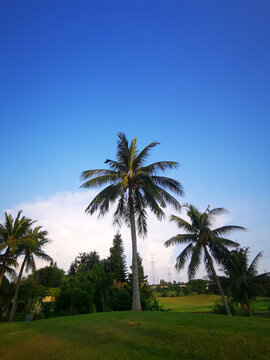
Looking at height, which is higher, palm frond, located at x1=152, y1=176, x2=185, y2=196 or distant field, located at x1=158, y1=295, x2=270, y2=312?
palm frond, located at x1=152, y1=176, x2=185, y2=196

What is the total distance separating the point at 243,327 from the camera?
5047 mm

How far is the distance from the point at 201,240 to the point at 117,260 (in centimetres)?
2809

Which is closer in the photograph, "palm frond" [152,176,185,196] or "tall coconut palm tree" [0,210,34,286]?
"palm frond" [152,176,185,196]

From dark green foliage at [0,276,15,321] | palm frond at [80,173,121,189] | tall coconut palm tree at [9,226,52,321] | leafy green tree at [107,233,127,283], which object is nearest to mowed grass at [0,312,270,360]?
palm frond at [80,173,121,189]

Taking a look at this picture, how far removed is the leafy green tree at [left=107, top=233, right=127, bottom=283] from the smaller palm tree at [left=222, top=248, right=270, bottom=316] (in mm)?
21811

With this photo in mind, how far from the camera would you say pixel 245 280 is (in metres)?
21.9

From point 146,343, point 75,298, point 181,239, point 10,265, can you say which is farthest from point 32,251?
point 146,343

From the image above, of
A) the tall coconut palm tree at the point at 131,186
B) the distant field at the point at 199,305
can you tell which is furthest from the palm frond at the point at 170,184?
the distant field at the point at 199,305

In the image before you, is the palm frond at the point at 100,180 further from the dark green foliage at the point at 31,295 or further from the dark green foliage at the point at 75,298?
the dark green foliage at the point at 31,295

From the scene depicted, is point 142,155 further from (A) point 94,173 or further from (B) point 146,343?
(B) point 146,343

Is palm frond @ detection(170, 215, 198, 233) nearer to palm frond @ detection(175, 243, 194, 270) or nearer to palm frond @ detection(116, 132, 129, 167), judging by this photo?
palm frond @ detection(175, 243, 194, 270)

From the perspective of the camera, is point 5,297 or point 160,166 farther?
point 5,297

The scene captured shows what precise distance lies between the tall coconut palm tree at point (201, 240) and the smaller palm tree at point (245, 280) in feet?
14.6

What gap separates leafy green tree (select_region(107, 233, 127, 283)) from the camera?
39866 millimetres
